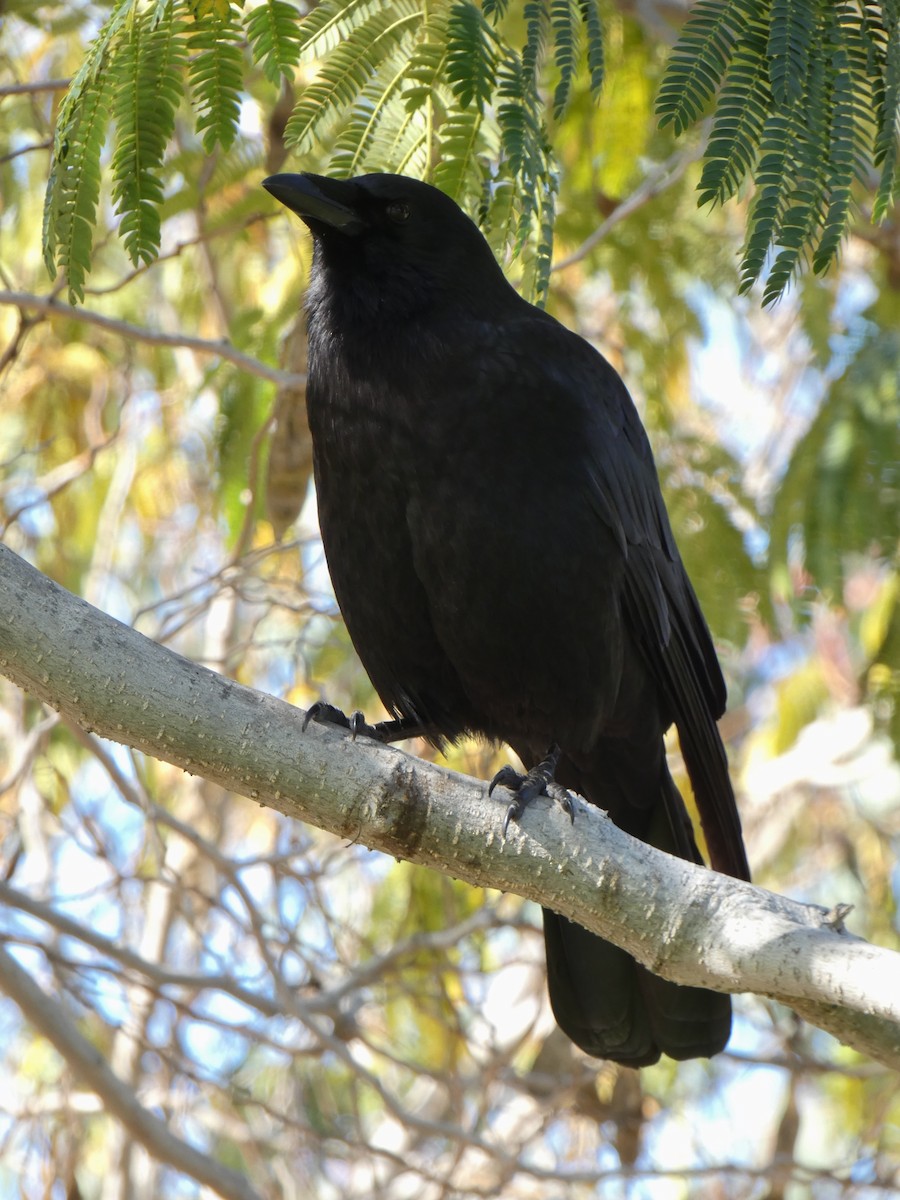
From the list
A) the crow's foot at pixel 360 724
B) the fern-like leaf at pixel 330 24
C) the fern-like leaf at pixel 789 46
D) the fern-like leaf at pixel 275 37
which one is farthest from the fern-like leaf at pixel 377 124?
the crow's foot at pixel 360 724

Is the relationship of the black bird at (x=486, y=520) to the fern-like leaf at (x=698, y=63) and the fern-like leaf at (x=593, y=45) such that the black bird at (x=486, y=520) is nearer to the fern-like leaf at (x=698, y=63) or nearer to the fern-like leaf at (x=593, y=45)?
the fern-like leaf at (x=593, y=45)

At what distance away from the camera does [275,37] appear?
115 inches

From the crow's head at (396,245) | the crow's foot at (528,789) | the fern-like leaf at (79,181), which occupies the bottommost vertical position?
the crow's foot at (528,789)

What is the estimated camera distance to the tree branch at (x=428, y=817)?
8.70 feet

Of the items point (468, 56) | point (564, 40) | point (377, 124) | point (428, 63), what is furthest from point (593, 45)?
point (377, 124)

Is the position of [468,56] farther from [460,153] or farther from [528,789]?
[528,789]

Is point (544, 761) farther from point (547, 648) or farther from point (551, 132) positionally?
point (551, 132)

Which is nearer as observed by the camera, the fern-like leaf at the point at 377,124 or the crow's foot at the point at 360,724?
the crow's foot at the point at 360,724

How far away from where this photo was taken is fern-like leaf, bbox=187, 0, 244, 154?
116 inches

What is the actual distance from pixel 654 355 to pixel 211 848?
282 centimetres

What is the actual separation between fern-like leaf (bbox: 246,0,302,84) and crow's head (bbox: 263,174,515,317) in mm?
784

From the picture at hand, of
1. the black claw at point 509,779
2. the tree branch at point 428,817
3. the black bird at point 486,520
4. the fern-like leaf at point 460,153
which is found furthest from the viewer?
the black bird at point 486,520

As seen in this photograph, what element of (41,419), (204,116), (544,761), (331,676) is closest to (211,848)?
(544,761)

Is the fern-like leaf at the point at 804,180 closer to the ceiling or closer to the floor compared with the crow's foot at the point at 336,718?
closer to the ceiling
